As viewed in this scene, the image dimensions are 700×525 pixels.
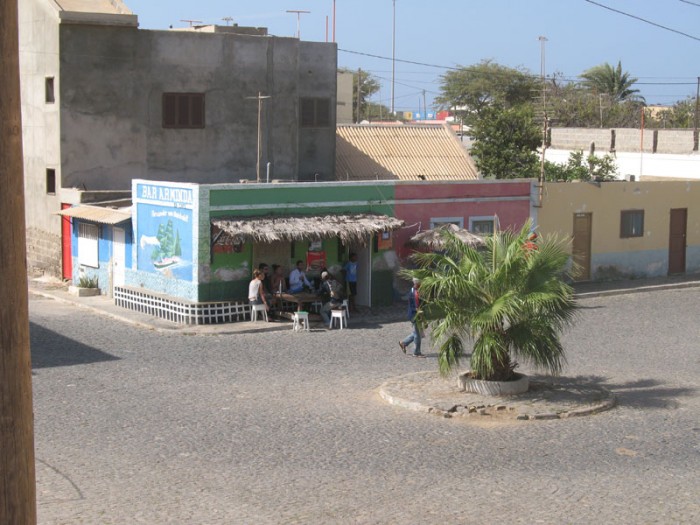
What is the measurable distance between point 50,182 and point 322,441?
1829cm

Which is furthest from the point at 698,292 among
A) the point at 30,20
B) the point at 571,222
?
the point at 30,20

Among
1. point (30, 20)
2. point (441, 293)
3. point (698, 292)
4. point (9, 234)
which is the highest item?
point (30, 20)

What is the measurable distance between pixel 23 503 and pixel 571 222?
2508cm

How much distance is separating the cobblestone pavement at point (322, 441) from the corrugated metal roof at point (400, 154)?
15.2m

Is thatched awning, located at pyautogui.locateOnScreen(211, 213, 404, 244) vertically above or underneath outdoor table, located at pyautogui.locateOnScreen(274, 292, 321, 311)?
above

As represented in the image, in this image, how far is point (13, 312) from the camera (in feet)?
17.4

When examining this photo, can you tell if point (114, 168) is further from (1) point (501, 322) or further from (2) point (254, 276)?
(1) point (501, 322)

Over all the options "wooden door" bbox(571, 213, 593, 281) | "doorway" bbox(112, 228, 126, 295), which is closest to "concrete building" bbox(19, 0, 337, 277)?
"doorway" bbox(112, 228, 126, 295)

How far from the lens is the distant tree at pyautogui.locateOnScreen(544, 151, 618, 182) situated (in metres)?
39.0

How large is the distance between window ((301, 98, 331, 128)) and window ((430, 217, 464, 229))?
8517mm

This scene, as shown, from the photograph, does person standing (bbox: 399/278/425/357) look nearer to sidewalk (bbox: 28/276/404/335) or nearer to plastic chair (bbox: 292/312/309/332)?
plastic chair (bbox: 292/312/309/332)

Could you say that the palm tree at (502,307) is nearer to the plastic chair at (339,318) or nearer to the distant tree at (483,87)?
the plastic chair at (339,318)

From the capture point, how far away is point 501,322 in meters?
14.8

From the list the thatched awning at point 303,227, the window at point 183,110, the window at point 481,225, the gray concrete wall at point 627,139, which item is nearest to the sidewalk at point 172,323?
the thatched awning at point 303,227
